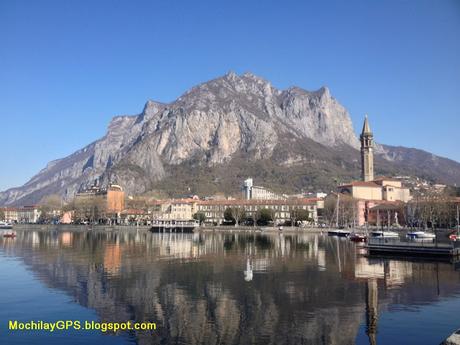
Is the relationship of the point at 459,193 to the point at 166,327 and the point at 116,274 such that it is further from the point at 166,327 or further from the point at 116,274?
the point at 166,327

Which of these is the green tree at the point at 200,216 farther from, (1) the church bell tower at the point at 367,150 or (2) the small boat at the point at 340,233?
(1) the church bell tower at the point at 367,150

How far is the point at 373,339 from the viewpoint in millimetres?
21344

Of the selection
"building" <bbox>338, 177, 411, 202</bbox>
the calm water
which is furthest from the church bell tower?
the calm water

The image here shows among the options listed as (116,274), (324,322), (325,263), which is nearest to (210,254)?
(325,263)

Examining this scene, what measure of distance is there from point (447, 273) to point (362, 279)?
963 centimetres

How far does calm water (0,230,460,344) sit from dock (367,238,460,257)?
326 inches

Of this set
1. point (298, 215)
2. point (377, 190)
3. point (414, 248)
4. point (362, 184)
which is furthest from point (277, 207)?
point (414, 248)

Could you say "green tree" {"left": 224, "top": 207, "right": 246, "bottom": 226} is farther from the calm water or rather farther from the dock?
the calm water

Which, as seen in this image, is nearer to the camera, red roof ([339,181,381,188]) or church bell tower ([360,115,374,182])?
red roof ([339,181,381,188])

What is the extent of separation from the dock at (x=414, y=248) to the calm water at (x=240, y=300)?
8278 millimetres

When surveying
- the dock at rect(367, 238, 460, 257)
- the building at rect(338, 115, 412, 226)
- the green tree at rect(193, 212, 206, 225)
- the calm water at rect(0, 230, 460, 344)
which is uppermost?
the building at rect(338, 115, 412, 226)

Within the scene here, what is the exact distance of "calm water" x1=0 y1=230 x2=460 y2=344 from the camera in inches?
854

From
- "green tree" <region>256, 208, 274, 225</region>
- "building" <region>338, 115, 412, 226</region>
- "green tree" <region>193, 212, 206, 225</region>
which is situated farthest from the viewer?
"green tree" <region>193, 212, 206, 225</region>

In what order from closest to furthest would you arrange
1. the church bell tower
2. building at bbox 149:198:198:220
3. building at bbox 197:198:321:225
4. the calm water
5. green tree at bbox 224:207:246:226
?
the calm water, green tree at bbox 224:207:246:226, building at bbox 197:198:321:225, the church bell tower, building at bbox 149:198:198:220
